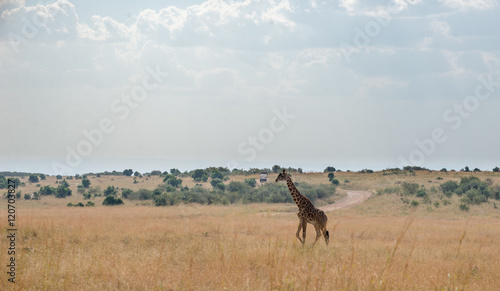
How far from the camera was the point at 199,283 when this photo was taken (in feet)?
28.3

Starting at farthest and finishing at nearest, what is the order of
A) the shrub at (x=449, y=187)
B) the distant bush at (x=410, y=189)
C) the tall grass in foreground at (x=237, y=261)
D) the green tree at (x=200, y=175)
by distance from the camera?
1. the green tree at (x=200, y=175)
2. the shrub at (x=449, y=187)
3. the distant bush at (x=410, y=189)
4. the tall grass in foreground at (x=237, y=261)

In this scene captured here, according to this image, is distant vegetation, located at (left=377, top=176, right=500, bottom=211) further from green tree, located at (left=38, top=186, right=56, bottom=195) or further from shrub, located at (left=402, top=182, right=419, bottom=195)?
green tree, located at (left=38, top=186, right=56, bottom=195)

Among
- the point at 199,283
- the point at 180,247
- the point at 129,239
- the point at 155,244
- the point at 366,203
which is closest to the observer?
the point at 199,283

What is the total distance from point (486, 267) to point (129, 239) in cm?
1140

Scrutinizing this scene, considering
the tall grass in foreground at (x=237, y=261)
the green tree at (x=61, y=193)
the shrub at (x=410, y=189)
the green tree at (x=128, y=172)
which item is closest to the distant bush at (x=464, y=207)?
the shrub at (x=410, y=189)

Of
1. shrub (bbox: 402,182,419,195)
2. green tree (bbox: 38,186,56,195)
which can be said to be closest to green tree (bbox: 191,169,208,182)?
green tree (bbox: 38,186,56,195)

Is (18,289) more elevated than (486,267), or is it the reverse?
(18,289)

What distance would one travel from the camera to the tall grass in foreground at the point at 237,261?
25.5 feet

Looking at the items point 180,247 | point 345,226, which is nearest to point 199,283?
point 180,247

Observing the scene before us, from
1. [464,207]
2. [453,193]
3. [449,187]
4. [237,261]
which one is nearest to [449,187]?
[449,187]

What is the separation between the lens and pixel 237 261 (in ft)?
35.8

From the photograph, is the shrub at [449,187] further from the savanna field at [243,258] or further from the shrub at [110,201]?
the shrub at [110,201]

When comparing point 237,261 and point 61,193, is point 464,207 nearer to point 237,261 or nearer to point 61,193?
point 237,261

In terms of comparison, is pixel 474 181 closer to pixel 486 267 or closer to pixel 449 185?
pixel 449 185
